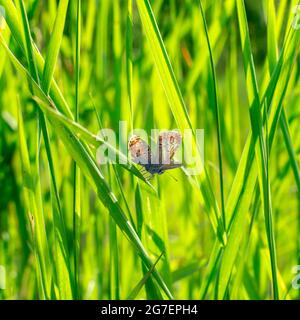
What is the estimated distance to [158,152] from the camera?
16.8 inches

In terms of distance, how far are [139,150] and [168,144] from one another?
2 centimetres

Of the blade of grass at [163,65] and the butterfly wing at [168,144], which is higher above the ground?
the blade of grass at [163,65]

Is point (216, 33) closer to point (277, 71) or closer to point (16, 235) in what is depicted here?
point (277, 71)

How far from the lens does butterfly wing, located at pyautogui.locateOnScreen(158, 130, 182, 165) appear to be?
0.42m

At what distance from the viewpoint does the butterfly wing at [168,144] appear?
16.4 inches

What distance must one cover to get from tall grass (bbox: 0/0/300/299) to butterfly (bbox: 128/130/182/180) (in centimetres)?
A: 2

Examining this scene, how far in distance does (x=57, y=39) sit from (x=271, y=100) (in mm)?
Result: 167

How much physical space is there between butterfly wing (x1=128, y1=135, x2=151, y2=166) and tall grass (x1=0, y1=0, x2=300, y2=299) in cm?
3

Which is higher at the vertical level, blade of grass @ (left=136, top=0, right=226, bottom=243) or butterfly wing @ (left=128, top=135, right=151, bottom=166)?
blade of grass @ (left=136, top=0, right=226, bottom=243)

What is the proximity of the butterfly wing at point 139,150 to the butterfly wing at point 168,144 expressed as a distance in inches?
0.4

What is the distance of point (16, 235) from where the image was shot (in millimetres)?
822

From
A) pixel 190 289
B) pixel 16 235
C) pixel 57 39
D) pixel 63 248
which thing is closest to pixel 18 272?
pixel 16 235

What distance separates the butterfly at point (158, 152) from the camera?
1.35ft

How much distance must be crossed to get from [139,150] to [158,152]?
0.06 ft
